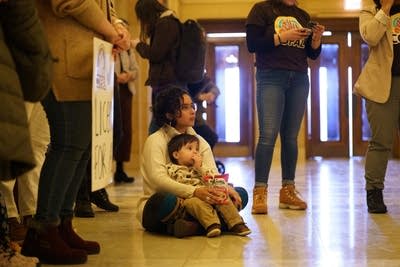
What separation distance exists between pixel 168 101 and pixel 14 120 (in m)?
1.88

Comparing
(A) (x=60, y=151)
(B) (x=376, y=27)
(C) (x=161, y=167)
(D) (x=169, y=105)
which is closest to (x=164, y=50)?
(D) (x=169, y=105)

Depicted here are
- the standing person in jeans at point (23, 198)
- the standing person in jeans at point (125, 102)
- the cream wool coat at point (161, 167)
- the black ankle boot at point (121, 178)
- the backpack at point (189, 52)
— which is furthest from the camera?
the black ankle boot at point (121, 178)

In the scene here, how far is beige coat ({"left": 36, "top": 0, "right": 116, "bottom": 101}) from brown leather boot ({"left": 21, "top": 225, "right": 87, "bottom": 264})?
481mm

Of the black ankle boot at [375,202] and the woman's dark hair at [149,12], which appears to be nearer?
the black ankle boot at [375,202]

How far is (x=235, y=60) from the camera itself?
995 centimetres

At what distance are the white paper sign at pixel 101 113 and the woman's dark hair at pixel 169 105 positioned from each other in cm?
87

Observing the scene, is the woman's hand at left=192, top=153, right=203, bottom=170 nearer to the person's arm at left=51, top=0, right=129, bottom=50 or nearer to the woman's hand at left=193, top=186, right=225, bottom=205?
the woman's hand at left=193, top=186, right=225, bottom=205

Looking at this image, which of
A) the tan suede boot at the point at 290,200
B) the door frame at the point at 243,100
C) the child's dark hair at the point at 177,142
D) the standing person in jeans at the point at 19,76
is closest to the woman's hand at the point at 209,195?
the child's dark hair at the point at 177,142

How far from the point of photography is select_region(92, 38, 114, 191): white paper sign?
2166 mm

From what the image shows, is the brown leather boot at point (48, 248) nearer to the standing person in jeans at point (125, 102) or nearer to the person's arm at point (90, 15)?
the person's arm at point (90, 15)

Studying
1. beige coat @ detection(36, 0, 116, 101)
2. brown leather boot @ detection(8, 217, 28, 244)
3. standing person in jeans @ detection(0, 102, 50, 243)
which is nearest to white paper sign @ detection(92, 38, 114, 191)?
beige coat @ detection(36, 0, 116, 101)

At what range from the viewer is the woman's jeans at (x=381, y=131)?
140 inches

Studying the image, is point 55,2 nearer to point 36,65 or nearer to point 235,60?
point 36,65

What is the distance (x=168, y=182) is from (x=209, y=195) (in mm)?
218
